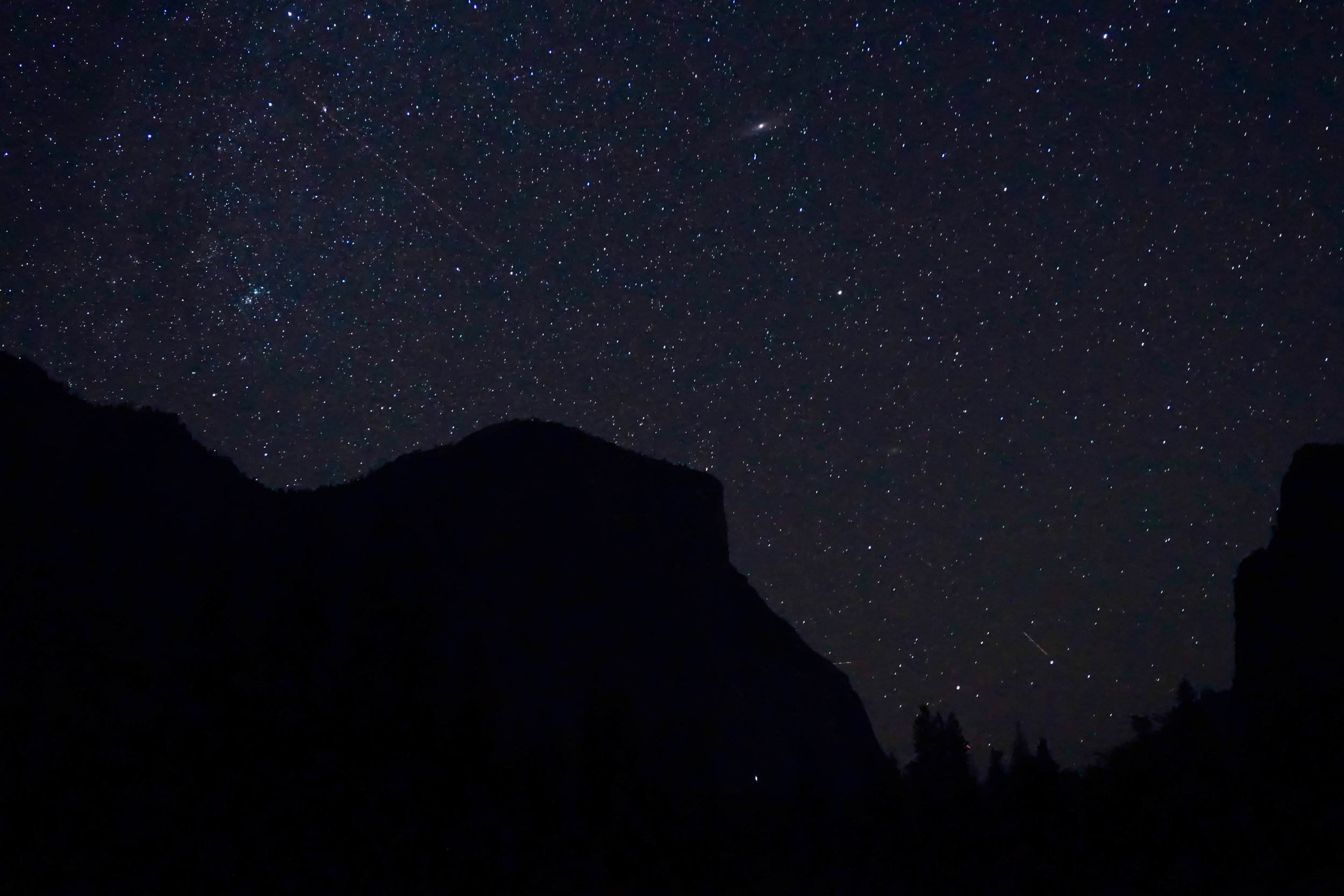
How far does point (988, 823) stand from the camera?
36656 millimetres

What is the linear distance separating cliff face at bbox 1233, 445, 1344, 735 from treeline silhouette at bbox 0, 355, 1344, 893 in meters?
0.33

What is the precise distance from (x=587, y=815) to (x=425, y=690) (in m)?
6.74

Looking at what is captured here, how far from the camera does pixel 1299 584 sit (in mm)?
Answer: 64750

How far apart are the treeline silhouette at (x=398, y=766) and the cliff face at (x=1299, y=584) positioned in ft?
1.10

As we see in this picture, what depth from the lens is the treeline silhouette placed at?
83.4 ft

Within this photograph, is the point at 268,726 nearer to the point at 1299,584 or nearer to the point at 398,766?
the point at 398,766

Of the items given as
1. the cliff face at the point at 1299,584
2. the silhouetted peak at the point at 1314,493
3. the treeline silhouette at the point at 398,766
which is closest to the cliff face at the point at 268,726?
the treeline silhouette at the point at 398,766

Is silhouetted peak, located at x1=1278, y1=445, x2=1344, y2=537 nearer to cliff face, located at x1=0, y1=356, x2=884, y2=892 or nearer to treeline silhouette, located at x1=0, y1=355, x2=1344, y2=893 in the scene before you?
treeline silhouette, located at x1=0, y1=355, x2=1344, y2=893

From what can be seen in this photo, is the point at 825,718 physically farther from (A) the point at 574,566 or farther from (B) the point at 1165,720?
(B) the point at 1165,720

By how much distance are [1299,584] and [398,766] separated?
57044 millimetres

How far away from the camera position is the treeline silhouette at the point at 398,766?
25.4 metres

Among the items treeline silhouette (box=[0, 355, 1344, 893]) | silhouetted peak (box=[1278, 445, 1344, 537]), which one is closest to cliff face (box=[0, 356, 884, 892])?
treeline silhouette (box=[0, 355, 1344, 893])

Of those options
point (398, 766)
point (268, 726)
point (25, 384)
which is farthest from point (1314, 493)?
point (25, 384)

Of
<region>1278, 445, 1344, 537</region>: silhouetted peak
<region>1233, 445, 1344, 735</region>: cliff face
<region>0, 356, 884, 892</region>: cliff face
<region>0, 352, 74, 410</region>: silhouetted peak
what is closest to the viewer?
<region>0, 356, 884, 892</region>: cliff face
